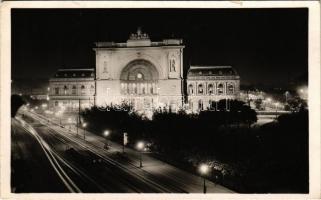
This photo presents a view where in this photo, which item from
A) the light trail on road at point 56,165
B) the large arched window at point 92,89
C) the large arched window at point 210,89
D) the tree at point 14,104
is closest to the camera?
the tree at point 14,104

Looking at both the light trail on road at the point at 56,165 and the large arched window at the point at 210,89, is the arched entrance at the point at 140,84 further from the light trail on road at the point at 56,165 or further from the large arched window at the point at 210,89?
the light trail on road at the point at 56,165

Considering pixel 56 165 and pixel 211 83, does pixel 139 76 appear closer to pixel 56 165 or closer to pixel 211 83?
pixel 211 83

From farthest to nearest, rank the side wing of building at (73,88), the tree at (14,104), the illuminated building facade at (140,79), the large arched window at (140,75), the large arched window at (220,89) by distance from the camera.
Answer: the large arched window at (140,75) → the large arched window at (220,89) → the side wing of building at (73,88) → the illuminated building facade at (140,79) → the tree at (14,104)

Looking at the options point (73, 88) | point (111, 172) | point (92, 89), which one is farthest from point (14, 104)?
point (73, 88)

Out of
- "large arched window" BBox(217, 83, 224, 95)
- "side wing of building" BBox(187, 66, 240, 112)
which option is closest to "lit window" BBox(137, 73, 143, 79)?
"side wing of building" BBox(187, 66, 240, 112)

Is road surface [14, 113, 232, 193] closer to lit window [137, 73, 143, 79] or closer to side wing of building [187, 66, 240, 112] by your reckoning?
side wing of building [187, 66, 240, 112]

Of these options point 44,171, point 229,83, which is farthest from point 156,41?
point 44,171

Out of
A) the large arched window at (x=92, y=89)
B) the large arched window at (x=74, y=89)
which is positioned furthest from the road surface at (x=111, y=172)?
the large arched window at (x=74, y=89)
